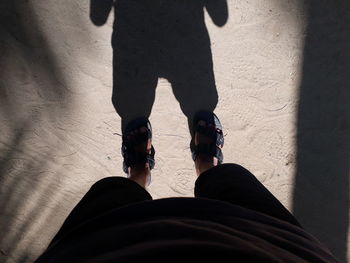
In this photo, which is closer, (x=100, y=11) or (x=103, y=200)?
(x=103, y=200)

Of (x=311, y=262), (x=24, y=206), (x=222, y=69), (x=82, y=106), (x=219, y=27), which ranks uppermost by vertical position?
(x=219, y=27)

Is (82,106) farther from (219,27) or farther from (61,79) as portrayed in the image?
(219,27)

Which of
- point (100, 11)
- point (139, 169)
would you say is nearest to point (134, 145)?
point (139, 169)

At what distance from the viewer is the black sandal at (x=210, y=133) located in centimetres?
167

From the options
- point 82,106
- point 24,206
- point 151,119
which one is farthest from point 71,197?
point 151,119

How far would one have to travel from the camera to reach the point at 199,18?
1654 mm

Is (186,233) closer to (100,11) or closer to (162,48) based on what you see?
(162,48)

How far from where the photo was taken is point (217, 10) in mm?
1646

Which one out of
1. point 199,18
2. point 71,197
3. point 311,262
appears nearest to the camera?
point 311,262

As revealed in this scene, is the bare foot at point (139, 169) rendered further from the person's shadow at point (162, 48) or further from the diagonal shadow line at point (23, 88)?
the diagonal shadow line at point (23, 88)

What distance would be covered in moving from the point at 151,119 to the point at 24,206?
902mm

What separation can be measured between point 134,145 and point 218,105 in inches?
20.2

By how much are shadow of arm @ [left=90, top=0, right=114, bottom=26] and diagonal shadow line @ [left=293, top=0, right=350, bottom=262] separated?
1063 mm

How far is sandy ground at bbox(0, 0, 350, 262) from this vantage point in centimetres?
165
